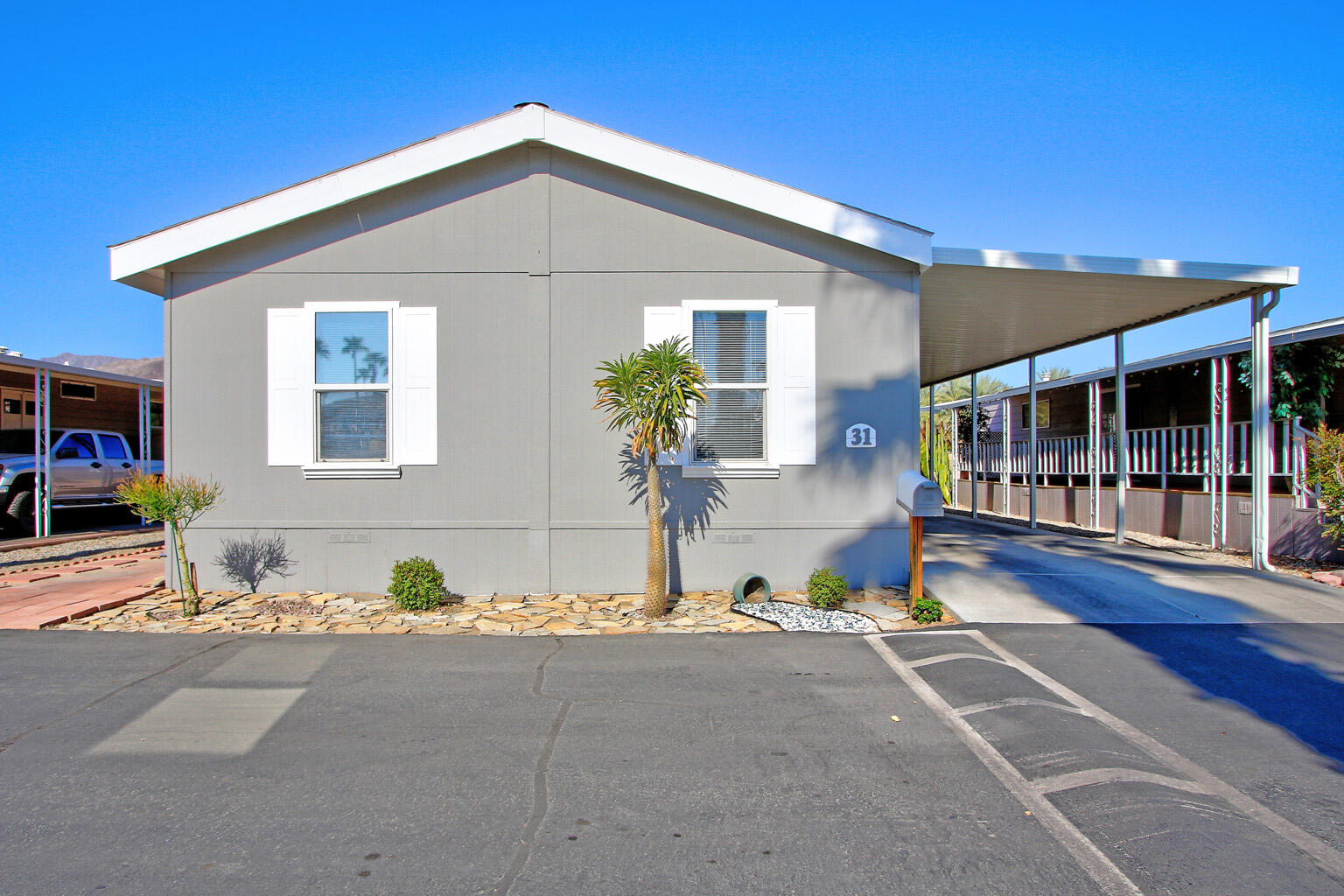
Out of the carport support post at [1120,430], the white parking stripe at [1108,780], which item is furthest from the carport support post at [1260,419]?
the white parking stripe at [1108,780]

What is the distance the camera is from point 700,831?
3107 mm

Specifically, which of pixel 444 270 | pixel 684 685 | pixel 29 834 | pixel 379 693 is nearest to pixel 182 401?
pixel 444 270

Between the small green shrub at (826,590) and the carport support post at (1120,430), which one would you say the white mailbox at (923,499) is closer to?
the small green shrub at (826,590)

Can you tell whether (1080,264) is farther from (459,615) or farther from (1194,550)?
(459,615)

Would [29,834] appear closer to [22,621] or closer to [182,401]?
[22,621]

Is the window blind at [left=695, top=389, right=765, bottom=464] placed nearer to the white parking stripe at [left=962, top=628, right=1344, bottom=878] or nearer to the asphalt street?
the asphalt street

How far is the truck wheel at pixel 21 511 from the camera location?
1245cm

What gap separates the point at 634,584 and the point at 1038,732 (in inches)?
166

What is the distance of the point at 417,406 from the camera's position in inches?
297

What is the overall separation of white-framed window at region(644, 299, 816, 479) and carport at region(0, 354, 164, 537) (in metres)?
11.2

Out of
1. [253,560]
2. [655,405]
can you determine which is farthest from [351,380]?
[655,405]

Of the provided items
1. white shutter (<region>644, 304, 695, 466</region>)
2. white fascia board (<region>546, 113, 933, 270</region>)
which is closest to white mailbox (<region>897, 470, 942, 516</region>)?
white shutter (<region>644, 304, 695, 466</region>)

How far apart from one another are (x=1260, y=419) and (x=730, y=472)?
6.35 m

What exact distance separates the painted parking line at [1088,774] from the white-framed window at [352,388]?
518 centimetres
